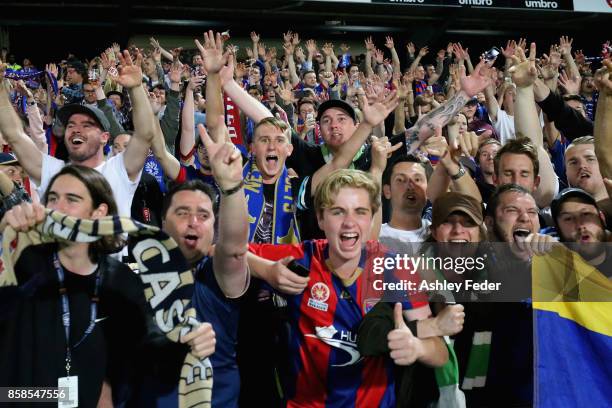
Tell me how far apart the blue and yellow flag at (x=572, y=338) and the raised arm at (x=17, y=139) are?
291 centimetres

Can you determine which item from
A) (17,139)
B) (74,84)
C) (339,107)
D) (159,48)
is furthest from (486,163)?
(159,48)

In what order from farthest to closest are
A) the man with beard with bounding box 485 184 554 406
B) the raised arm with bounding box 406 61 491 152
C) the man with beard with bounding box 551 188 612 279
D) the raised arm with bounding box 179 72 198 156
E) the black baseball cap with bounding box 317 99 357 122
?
the raised arm with bounding box 179 72 198 156 → the black baseball cap with bounding box 317 99 357 122 → the raised arm with bounding box 406 61 491 152 → the man with beard with bounding box 551 188 612 279 → the man with beard with bounding box 485 184 554 406

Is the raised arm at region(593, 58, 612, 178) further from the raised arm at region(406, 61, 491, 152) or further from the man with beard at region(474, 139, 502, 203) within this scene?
the man with beard at region(474, 139, 502, 203)

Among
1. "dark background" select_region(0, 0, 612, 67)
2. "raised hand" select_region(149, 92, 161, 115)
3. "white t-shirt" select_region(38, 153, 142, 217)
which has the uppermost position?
"dark background" select_region(0, 0, 612, 67)

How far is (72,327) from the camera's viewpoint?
8.00 feet

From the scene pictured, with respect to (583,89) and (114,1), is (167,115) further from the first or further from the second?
(114,1)

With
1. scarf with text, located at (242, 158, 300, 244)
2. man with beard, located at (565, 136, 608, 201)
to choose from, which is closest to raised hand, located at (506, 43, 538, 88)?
man with beard, located at (565, 136, 608, 201)

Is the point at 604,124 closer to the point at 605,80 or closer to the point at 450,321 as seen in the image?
the point at 605,80

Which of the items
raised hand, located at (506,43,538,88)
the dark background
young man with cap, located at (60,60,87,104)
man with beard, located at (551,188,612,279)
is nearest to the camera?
man with beard, located at (551,188,612,279)

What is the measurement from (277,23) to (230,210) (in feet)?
56.7

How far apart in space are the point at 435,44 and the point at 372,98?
52.4 ft

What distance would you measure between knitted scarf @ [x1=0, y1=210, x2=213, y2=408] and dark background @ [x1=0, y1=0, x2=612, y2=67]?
15.3 meters

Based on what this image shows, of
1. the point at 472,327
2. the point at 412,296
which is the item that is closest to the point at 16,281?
the point at 412,296

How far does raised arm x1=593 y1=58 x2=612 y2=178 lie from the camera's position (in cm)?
396
